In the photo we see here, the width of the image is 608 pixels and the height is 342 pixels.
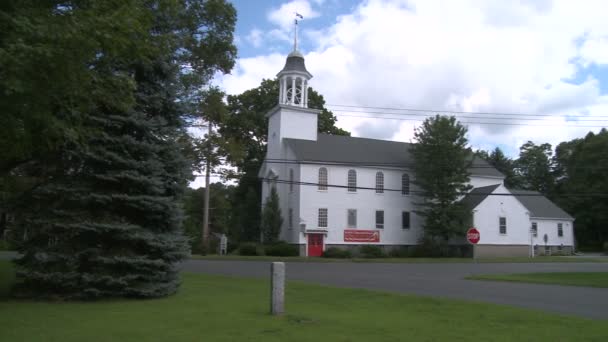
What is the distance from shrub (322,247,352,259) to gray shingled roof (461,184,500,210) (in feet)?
38.0

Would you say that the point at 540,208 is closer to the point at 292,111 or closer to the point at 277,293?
the point at 292,111

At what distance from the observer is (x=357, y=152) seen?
46031 millimetres

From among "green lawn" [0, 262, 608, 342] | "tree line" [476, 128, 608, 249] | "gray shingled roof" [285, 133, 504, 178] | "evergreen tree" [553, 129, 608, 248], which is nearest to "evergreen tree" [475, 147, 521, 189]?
"tree line" [476, 128, 608, 249]

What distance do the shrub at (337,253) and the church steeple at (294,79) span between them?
13007mm

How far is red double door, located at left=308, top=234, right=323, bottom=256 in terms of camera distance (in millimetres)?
41188

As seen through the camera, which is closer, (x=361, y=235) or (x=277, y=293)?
(x=277, y=293)

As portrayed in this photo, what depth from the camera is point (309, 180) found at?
42.2 metres

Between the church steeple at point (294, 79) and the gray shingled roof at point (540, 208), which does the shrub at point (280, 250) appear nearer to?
the church steeple at point (294, 79)

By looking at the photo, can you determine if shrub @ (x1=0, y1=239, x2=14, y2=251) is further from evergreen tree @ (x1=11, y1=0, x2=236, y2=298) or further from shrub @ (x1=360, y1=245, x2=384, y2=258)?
shrub @ (x1=360, y1=245, x2=384, y2=258)

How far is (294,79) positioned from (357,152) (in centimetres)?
850

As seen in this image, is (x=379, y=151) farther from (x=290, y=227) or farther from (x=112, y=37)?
(x=112, y=37)

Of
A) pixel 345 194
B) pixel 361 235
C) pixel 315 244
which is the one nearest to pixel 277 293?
pixel 315 244

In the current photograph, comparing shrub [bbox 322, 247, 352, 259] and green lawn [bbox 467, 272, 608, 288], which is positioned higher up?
shrub [bbox 322, 247, 352, 259]

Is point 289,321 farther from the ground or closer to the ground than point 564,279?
closer to the ground
